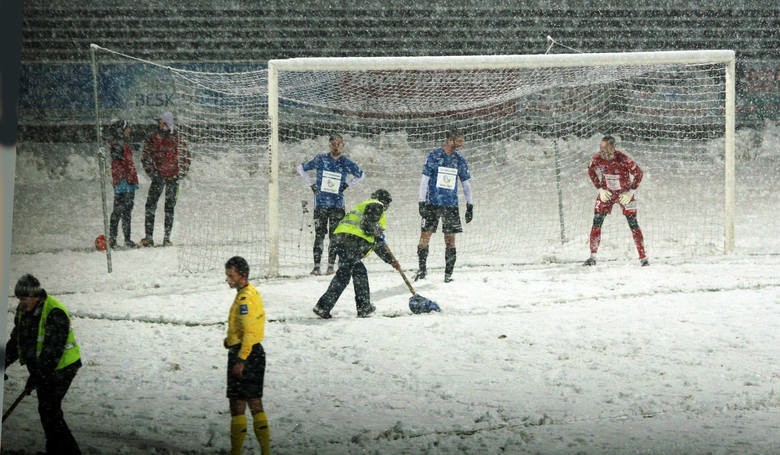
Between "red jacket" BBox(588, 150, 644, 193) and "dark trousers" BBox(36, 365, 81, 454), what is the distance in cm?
395

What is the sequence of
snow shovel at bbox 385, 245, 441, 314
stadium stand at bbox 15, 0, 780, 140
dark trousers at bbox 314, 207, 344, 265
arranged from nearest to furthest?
snow shovel at bbox 385, 245, 441, 314 < dark trousers at bbox 314, 207, 344, 265 < stadium stand at bbox 15, 0, 780, 140

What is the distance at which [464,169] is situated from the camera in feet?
17.6

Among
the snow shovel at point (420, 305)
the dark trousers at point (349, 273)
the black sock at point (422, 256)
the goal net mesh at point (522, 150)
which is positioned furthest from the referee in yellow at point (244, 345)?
the goal net mesh at point (522, 150)

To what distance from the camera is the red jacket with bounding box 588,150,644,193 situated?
5793 mm

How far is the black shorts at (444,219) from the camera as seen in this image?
528cm

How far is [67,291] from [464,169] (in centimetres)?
244

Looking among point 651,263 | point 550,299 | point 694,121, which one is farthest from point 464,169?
point 694,121

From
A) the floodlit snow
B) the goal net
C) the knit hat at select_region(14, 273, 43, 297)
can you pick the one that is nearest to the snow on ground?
the floodlit snow

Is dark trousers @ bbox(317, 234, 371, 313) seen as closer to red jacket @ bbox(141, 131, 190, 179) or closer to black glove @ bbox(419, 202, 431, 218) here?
black glove @ bbox(419, 202, 431, 218)

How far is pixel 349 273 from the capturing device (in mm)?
4293

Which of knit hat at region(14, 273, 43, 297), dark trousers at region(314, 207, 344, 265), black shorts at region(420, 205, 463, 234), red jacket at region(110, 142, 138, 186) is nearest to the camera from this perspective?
knit hat at region(14, 273, 43, 297)

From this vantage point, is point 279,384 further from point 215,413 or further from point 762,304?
point 762,304

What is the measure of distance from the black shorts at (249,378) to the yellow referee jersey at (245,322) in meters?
0.02

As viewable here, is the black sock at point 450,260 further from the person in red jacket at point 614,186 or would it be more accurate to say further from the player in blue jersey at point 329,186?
the person in red jacket at point 614,186
